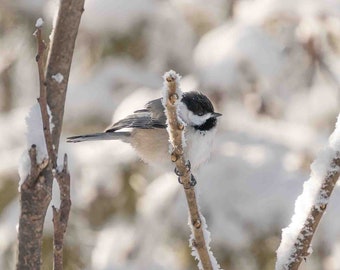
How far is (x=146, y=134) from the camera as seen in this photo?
1901 mm

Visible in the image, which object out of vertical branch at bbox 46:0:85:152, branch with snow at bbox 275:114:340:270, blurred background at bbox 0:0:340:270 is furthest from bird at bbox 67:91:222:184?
blurred background at bbox 0:0:340:270

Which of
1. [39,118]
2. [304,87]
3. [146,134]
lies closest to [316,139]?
[304,87]

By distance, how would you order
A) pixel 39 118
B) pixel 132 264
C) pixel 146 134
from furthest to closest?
1. pixel 132 264
2. pixel 146 134
3. pixel 39 118

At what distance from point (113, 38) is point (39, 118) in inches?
108

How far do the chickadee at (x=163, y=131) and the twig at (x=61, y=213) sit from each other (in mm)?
749

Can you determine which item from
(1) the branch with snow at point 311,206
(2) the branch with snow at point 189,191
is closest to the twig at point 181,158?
(2) the branch with snow at point 189,191

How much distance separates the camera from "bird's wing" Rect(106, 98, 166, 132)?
188 cm

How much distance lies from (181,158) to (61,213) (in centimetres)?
18

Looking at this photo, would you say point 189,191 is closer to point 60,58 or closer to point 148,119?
point 60,58

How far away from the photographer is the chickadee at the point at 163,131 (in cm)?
175

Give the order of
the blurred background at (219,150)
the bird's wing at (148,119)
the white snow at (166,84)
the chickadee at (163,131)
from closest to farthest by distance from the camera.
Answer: the white snow at (166,84) < the chickadee at (163,131) < the bird's wing at (148,119) < the blurred background at (219,150)

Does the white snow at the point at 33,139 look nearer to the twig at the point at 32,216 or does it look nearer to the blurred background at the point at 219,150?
the twig at the point at 32,216

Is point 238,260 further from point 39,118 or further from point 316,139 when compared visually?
point 39,118

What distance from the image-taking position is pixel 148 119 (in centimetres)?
191
